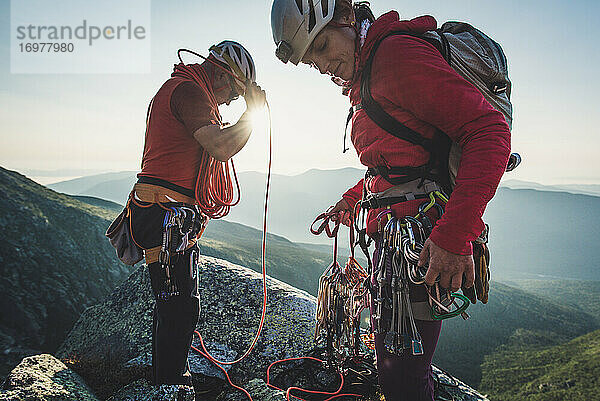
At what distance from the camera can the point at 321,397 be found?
459cm

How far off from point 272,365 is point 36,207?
67.0ft

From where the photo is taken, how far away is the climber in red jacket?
191 cm

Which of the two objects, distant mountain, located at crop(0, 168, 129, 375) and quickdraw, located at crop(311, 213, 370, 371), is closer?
quickdraw, located at crop(311, 213, 370, 371)

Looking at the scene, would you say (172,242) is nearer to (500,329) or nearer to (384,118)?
(384,118)

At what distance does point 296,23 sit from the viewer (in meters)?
2.62

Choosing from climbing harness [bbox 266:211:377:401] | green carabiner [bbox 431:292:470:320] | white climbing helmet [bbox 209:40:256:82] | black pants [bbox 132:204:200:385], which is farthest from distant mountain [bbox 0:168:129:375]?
green carabiner [bbox 431:292:470:320]

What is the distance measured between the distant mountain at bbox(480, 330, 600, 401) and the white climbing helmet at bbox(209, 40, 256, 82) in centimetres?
2615

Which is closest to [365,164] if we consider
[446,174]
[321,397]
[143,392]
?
[446,174]

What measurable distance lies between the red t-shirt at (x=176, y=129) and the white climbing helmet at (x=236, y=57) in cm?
36

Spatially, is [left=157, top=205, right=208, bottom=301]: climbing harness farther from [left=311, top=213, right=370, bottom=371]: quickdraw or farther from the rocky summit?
[left=311, top=213, right=370, bottom=371]: quickdraw

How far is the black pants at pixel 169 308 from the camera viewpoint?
3434mm

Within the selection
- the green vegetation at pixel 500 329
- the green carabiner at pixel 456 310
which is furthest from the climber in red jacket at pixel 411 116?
the green vegetation at pixel 500 329

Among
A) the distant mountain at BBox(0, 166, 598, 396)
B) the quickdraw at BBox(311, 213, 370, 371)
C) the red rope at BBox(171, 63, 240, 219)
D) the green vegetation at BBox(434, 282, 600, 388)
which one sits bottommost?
the green vegetation at BBox(434, 282, 600, 388)

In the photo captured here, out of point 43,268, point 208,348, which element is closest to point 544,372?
point 208,348
